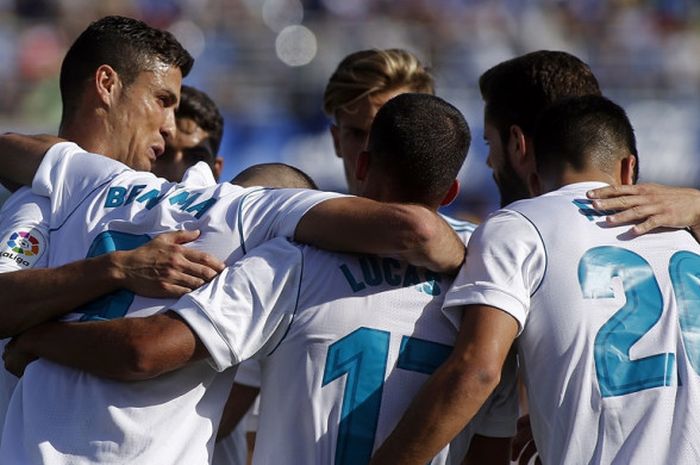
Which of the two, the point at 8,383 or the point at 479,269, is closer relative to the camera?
the point at 479,269

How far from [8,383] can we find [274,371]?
42.5 inches

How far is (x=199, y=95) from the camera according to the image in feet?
20.2

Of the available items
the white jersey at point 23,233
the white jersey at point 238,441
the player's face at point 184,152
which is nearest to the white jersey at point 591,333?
the white jersey at point 23,233

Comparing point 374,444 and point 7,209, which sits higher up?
point 7,209

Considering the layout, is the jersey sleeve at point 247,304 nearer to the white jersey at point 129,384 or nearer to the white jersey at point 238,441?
the white jersey at point 129,384

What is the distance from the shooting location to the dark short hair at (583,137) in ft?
12.3

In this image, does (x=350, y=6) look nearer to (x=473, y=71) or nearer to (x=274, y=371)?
(x=473, y=71)

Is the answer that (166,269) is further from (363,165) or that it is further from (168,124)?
(168,124)

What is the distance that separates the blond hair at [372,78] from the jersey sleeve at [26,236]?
235cm

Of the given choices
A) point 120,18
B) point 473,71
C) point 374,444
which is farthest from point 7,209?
point 473,71

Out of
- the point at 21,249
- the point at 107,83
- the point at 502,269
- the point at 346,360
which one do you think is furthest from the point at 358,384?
the point at 107,83

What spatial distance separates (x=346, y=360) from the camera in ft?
10.9

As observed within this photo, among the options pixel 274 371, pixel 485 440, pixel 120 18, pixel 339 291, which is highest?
pixel 120 18

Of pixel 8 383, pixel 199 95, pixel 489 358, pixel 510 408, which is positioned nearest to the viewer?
pixel 489 358
